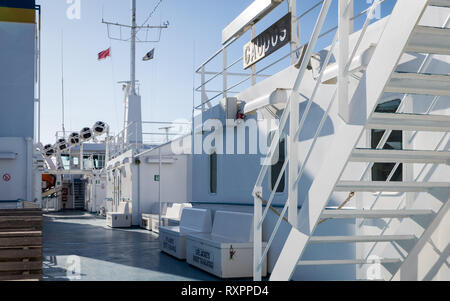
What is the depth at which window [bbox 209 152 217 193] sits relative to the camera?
10.3 metres

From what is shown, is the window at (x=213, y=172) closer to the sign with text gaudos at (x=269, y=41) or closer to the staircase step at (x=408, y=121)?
the sign with text gaudos at (x=269, y=41)

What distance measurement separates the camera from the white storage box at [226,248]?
7625 mm

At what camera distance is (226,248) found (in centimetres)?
761

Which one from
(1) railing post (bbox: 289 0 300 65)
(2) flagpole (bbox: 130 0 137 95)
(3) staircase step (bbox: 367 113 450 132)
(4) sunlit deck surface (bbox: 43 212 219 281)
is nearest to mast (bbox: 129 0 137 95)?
(2) flagpole (bbox: 130 0 137 95)

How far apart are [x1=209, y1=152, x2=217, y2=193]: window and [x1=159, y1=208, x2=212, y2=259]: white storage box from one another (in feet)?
1.63

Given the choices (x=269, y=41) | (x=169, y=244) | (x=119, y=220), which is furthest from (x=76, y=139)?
(x=269, y=41)

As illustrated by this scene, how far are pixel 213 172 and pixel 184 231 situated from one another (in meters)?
1.29

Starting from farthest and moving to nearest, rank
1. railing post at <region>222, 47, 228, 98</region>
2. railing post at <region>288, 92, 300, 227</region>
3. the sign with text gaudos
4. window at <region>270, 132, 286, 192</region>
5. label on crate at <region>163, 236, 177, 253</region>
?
1. label on crate at <region>163, 236, 177, 253</region>
2. railing post at <region>222, 47, 228, 98</region>
3. window at <region>270, 132, 286, 192</region>
4. the sign with text gaudos
5. railing post at <region>288, 92, 300, 227</region>

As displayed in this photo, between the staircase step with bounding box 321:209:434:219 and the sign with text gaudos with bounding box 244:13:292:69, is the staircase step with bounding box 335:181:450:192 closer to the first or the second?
the staircase step with bounding box 321:209:434:219

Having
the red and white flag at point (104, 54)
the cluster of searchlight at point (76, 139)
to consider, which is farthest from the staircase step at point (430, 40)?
the red and white flag at point (104, 54)

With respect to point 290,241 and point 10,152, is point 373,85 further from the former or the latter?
point 10,152

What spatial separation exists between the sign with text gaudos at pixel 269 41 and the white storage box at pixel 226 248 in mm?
2487

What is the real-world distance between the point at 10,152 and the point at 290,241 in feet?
27.4

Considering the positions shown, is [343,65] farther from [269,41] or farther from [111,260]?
[111,260]
